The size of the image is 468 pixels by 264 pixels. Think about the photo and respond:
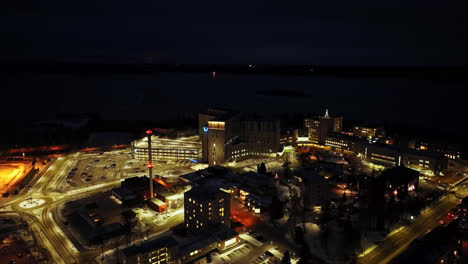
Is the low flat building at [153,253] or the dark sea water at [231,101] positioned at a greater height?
the dark sea water at [231,101]

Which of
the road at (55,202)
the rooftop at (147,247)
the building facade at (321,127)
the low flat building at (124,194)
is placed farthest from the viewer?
the building facade at (321,127)

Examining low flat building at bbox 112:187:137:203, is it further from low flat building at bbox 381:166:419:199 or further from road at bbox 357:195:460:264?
low flat building at bbox 381:166:419:199

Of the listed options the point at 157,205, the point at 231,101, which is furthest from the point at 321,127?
the point at 231,101

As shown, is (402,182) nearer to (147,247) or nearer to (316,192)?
(316,192)

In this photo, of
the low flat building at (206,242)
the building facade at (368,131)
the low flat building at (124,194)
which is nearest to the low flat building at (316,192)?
the low flat building at (206,242)

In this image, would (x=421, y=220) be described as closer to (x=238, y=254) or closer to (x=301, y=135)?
(x=238, y=254)

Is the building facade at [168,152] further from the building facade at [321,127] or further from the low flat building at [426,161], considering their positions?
the low flat building at [426,161]
